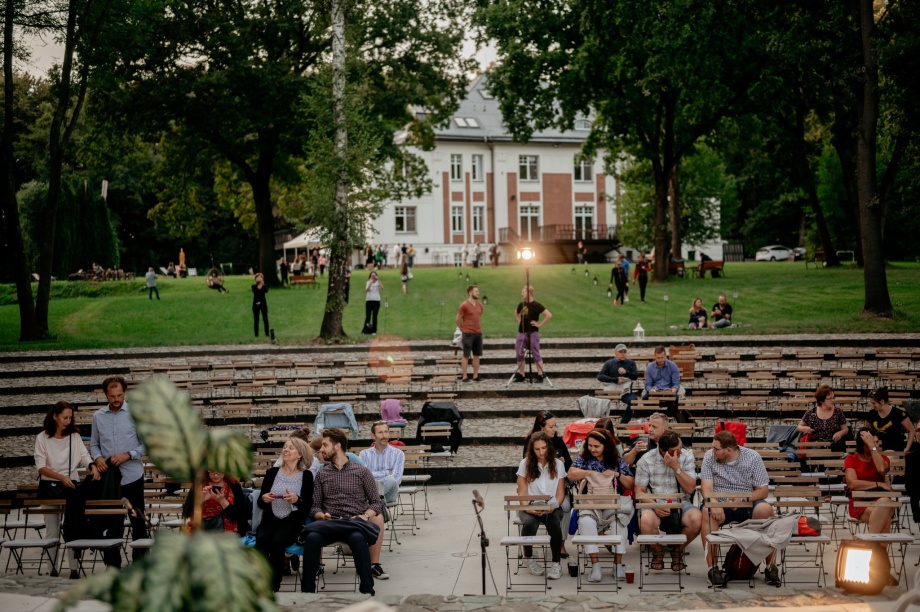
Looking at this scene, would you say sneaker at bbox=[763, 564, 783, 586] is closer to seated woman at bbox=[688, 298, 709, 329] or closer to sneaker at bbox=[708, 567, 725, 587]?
sneaker at bbox=[708, 567, 725, 587]

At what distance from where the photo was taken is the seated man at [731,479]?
9.76m

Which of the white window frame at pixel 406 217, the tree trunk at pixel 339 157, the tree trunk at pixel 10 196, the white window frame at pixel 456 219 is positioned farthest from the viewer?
the white window frame at pixel 456 219

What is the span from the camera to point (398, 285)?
4003cm

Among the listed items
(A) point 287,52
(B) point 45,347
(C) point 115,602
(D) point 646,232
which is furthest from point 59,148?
(D) point 646,232

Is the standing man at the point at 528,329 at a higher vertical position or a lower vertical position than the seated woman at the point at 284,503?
higher

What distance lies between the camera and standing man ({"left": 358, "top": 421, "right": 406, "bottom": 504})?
36.8ft

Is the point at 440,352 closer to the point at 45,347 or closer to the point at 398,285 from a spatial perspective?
the point at 45,347

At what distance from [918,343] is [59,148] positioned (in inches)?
944

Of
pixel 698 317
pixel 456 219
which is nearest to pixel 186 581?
pixel 698 317

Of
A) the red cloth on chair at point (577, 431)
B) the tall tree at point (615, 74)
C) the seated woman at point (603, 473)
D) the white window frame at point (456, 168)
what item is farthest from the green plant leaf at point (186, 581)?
the white window frame at point (456, 168)

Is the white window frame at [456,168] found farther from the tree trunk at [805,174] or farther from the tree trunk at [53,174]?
the tree trunk at [53,174]

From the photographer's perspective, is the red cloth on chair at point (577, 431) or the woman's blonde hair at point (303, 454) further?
the red cloth on chair at point (577, 431)

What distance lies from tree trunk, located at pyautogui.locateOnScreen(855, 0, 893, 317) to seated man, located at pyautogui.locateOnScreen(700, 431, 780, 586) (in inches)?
694

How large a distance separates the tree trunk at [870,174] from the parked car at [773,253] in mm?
50387
